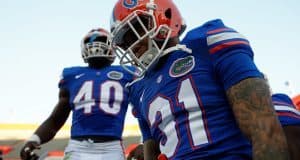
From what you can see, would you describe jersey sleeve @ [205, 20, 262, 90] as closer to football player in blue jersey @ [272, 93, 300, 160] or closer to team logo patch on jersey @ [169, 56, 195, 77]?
team logo patch on jersey @ [169, 56, 195, 77]

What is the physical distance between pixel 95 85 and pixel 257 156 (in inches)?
116

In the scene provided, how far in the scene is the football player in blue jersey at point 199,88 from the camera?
1.67 m

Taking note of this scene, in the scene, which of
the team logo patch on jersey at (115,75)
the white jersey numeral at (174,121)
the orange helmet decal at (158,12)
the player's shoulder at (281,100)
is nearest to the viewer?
the white jersey numeral at (174,121)

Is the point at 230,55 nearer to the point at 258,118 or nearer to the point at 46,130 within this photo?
the point at 258,118

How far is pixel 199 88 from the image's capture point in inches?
72.9

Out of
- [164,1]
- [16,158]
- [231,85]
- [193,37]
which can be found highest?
[164,1]

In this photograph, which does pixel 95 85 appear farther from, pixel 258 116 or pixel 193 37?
pixel 258 116

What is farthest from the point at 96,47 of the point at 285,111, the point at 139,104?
the point at 285,111

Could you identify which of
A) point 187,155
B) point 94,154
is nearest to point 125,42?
point 187,155

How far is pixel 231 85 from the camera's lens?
5.63 feet

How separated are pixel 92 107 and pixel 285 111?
253 centimetres

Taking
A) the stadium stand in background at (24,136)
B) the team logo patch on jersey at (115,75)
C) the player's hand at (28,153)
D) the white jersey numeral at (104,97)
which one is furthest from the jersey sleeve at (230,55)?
the stadium stand in background at (24,136)

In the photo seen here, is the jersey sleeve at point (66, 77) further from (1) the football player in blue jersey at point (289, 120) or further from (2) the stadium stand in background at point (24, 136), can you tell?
(2) the stadium stand in background at point (24, 136)

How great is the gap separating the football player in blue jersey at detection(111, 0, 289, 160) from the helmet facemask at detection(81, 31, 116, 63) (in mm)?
2245
